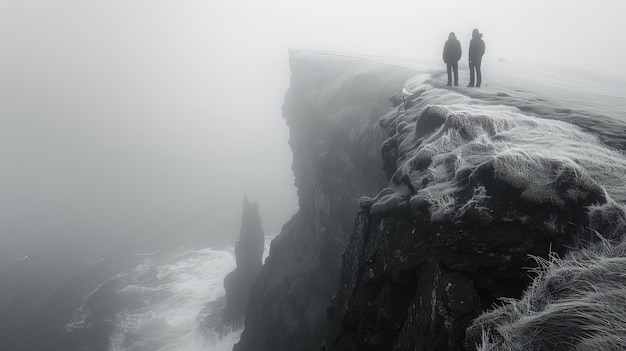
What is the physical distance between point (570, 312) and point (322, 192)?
25.8 metres

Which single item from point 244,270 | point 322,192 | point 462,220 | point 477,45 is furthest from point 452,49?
point 244,270

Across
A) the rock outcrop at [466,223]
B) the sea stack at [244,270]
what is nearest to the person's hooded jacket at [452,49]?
the rock outcrop at [466,223]

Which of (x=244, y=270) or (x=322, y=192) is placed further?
(x=244, y=270)

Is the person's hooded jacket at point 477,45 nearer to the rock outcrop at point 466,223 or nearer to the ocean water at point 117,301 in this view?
the rock outcrop at point 466,223

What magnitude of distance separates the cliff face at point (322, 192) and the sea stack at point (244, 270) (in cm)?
907

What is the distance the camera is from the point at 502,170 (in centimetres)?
616

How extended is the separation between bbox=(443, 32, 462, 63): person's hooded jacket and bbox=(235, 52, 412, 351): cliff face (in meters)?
5.44

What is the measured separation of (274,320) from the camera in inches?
1192

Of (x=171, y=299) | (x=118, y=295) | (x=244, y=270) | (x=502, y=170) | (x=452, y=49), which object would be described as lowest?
(x=118, y=295)

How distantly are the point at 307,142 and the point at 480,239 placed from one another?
30.4m

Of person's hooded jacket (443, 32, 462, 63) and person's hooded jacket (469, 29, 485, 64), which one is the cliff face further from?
person's hooded jacket (469, 29, 485, 64)

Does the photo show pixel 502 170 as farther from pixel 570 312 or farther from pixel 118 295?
pixel 118 295

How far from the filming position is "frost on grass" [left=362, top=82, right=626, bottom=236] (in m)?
5.66

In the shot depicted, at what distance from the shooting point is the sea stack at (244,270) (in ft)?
148
